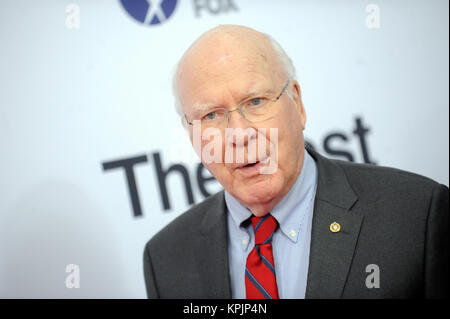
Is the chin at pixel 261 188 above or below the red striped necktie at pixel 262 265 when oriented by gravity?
above

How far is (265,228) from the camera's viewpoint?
137 cm

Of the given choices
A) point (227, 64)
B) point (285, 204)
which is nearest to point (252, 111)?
point (227, 64)

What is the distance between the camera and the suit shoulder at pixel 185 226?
160 centimetres

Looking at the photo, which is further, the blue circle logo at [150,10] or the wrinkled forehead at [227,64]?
the blue circle logo at [150,10]

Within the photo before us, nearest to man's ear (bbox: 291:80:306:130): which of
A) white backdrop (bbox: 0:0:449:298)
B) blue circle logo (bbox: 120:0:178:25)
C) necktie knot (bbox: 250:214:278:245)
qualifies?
necktie knot (bbox: 250:214:278:245)

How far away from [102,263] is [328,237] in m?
1.19

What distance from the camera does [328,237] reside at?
1.29 metres

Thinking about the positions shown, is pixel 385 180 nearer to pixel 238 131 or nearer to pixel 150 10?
pixel 238 131

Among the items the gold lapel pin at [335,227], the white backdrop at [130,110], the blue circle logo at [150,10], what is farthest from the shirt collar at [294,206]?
the blue circle logo at [150,10]

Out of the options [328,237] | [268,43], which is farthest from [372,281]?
[268,43]

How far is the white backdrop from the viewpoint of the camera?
1982 millimetres

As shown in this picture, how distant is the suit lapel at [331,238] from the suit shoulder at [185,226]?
0.42 m

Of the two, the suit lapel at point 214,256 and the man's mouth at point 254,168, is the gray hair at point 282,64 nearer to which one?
the man's mouth at point 254,168

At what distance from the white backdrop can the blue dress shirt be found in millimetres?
594
